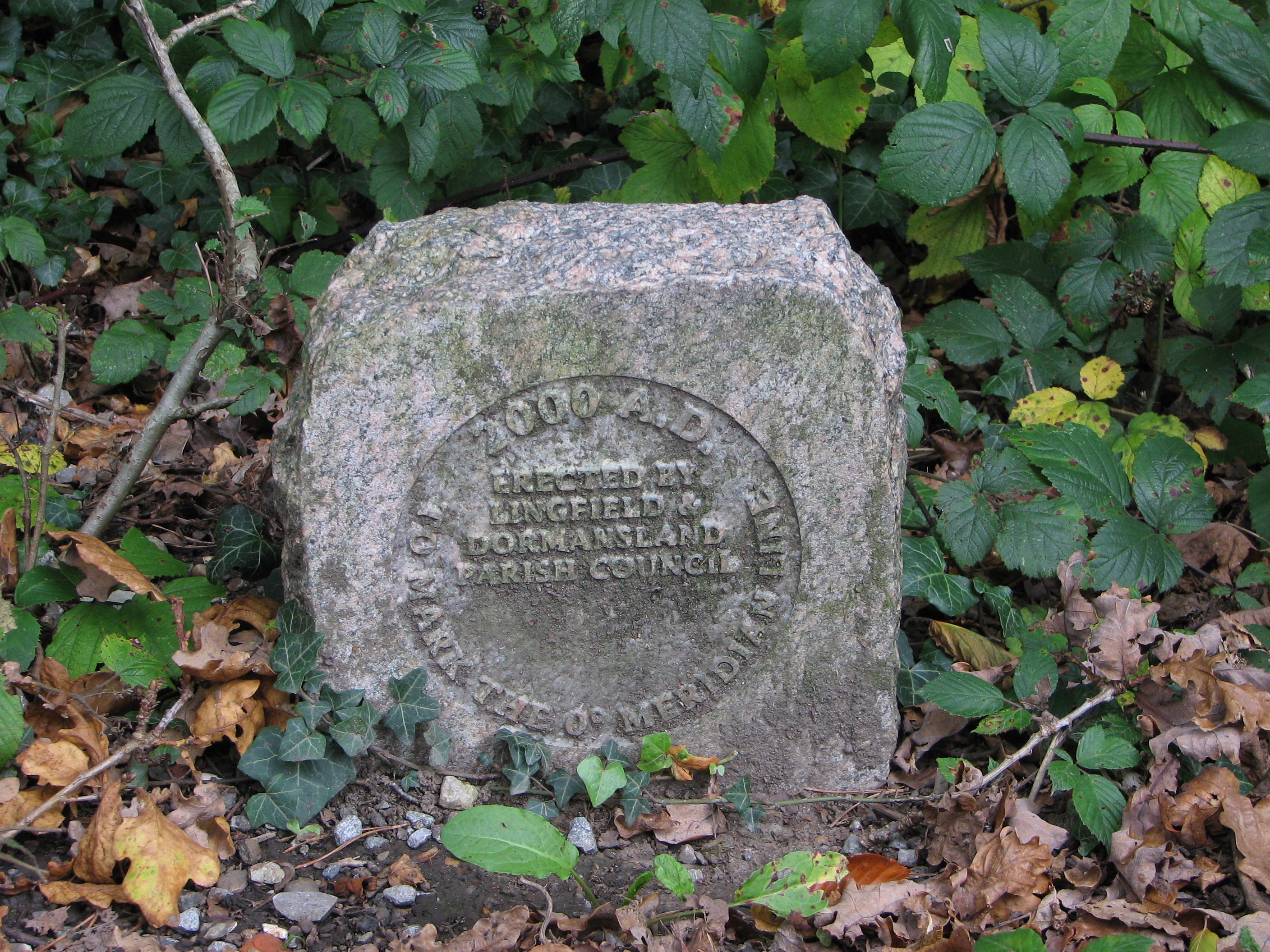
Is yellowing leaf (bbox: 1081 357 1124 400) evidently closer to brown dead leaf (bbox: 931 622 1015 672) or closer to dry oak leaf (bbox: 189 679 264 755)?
brown dead leaf (bbox: 931 622 1015 672)

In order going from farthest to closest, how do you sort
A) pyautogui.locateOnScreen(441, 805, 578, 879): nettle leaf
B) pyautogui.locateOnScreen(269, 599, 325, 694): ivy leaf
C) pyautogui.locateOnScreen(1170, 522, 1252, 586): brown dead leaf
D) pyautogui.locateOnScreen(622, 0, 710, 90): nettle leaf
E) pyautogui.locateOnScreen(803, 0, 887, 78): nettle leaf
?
pyautogui.locateOnScreen(1170, 522, 1252, 586): brown dead leaf
pyautogui.locateOnScreen(803, 0, 887, 78): nettle leaf
pyautogui.locateOnScreen(622, 0, 710, 90): nettle leaf
pyautogui.locateOnScreen(269, 599, 325, 694): ivy leaf
pyautogui.locateOnScreen(441, 805, 578, 879): nettle leaf

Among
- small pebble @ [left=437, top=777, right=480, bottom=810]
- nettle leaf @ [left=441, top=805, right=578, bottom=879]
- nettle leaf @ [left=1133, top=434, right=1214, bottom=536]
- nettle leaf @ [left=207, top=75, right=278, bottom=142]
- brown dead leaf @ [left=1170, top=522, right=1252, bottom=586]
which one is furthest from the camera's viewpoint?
brown dead leaf @ [left=1170, top=522, right=1252, bottom=586]

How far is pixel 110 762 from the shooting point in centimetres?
195

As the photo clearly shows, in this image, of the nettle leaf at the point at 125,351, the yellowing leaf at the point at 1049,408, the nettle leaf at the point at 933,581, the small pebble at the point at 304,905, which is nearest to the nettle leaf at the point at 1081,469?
the nettle leaf at the point at 933,581

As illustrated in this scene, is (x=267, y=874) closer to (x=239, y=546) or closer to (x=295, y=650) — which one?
(x=295, y=650)

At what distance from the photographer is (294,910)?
1858 millimetres

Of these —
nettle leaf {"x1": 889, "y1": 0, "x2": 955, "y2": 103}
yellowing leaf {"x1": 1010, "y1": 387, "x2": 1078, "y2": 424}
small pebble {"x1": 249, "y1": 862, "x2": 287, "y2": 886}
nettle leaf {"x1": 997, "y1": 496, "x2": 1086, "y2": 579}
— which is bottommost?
small pebble {"x1": 249, "y1": 862, "x2": 287, "y2": 886}

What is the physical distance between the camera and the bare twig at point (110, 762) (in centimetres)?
187

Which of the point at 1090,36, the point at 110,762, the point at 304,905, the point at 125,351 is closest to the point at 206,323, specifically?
the point at 125,351

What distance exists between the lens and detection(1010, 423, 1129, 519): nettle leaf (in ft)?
8.18

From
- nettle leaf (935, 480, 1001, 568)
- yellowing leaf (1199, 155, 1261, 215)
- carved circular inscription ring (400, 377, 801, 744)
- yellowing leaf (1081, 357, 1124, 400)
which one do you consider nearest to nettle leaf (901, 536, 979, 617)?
nettle leaf (935, 480, 1001, 568)

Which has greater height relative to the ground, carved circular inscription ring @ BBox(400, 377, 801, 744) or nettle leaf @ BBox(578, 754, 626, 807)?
carved circular inscription ring @ BBox(400, 377, 801, 744)

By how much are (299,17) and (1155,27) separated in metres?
2.16

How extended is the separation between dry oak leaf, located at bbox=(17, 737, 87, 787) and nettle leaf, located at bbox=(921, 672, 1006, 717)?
159 cm
